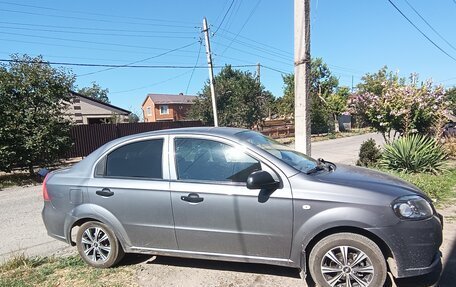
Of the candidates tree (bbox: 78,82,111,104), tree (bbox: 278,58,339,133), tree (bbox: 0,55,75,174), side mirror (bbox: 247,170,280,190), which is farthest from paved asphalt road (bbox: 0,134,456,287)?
tree (bbox: 78,82,111,104)

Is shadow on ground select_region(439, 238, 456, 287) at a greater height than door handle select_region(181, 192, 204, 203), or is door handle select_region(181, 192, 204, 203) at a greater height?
door handle select_region(181, 192, 204, 203)

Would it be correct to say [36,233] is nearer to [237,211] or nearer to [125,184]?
[125,184]

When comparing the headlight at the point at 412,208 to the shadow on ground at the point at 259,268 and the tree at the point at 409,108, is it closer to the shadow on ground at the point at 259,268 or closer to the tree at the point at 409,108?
the shadow on ground at the point at 259,268

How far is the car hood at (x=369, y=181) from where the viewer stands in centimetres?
339

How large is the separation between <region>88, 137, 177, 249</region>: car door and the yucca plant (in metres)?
7.27

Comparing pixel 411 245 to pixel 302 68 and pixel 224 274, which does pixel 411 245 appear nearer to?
pixel 224 274

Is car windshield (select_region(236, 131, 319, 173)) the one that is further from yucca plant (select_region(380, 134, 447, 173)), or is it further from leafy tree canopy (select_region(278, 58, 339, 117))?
leafy tree canopy (select_region(278, 58, 339, 117))

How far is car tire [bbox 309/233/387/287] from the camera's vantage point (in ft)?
10.8

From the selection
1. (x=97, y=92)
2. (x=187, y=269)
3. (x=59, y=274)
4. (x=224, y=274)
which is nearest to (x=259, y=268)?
(x=224, y=274)

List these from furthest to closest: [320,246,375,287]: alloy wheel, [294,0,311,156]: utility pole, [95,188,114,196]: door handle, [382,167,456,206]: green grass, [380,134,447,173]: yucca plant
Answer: [380,134,447,173]: yucca plant → [382,167,456,206]: green grass → [294,0,311,156]: utility pole → [95,188,114,196]: door handle → [320,246,375,287]: alloy wheel

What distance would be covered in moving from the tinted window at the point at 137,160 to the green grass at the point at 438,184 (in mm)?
5275

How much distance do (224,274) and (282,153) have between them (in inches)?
58.5

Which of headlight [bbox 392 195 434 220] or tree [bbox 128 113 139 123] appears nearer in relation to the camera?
headlight [bbox 392 195 434 220]

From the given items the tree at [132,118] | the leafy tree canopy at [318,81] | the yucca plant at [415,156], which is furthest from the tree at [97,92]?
the yucca plant at [415,156]
